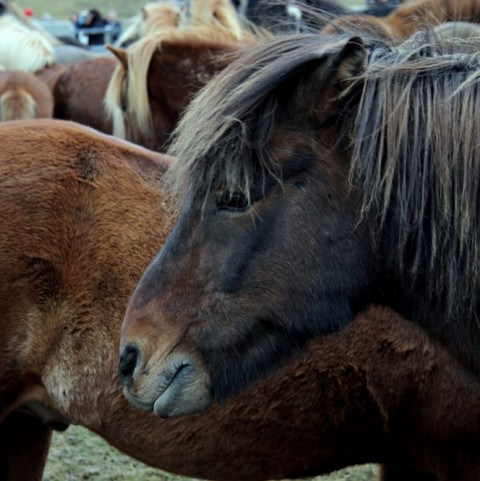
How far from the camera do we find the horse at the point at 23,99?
8.80 meters

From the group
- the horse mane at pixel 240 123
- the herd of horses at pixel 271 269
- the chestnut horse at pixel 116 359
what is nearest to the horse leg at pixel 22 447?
the herd of horses at pixel 271 269

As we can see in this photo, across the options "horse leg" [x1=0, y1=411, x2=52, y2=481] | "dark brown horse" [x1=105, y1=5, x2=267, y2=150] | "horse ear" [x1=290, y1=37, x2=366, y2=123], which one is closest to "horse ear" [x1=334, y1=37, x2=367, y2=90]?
"horse ear" [x1=290, y1=37, x2=366, y2=123]

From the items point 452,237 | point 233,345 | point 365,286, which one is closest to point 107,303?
point 233,345

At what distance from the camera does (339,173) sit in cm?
236

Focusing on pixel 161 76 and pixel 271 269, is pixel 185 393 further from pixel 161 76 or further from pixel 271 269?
pixel 161 76

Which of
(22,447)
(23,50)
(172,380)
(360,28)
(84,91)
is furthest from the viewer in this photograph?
(23,50)

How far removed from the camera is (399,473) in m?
3.56

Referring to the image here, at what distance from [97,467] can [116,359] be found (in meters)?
1.98

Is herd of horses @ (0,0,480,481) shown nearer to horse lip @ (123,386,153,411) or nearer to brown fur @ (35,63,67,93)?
horse lip @ (123,386,153,411)

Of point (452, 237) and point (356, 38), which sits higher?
point (356, 38)

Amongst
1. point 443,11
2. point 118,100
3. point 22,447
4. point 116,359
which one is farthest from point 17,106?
point 116,359

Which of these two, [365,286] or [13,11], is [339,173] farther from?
[13,11]

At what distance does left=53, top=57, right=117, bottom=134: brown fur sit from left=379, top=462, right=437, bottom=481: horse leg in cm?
556

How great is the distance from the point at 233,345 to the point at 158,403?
0.83 ft
